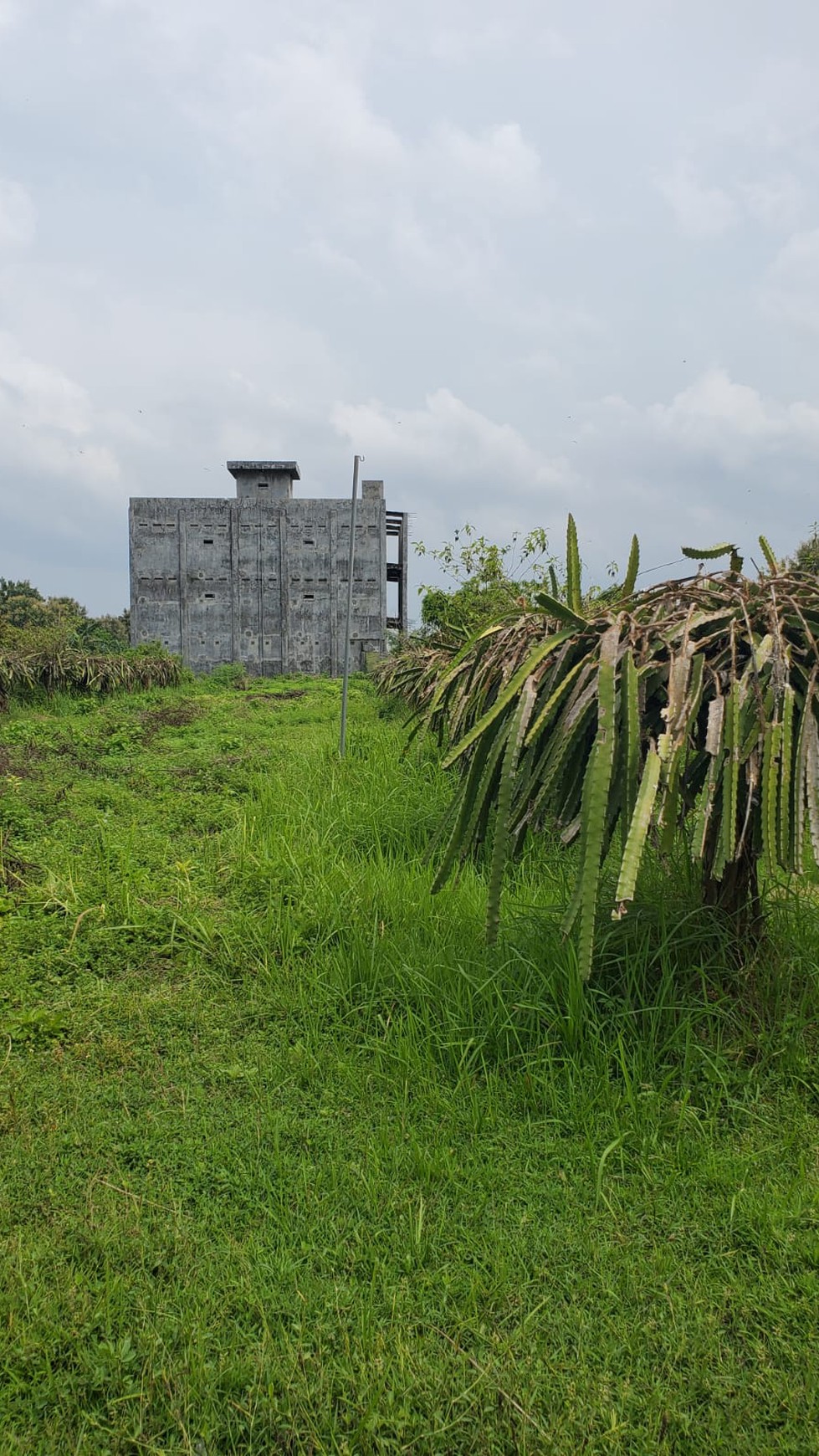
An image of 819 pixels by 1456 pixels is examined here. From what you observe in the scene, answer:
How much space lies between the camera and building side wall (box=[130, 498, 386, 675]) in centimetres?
2248

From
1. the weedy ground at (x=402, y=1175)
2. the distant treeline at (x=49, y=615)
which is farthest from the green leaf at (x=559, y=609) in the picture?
the distant treeline at (x=49, y=615)

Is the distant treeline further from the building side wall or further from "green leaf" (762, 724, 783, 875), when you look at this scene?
"green leaf" (762, 724, 783, 875)

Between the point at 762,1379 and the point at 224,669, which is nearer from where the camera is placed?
the point at 762,1379

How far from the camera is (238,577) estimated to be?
22484 millimetres

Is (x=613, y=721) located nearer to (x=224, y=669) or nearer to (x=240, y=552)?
(x=224, y=669)

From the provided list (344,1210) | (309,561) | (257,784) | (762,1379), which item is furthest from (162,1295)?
(309,561)

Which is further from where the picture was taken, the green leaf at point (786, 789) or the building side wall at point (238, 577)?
the building side wall at point (238, 577)

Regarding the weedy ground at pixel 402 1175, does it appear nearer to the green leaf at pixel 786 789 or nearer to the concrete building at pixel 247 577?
the green leaf at pixel 786 789

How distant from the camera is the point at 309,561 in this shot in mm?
22547

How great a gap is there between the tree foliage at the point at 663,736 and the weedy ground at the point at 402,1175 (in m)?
0.44

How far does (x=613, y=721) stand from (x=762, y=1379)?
139 centimetres

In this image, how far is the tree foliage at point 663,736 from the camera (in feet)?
7.02

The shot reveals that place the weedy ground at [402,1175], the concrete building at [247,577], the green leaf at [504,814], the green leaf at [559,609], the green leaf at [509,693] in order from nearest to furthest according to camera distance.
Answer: the weedy ground at [402,1175]
the green leaf at [504,814]
the green leaf at [509,693]
the green leaf at [559,609]
the concrete building at [247,577]

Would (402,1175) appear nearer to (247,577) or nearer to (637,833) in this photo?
(637,833)
